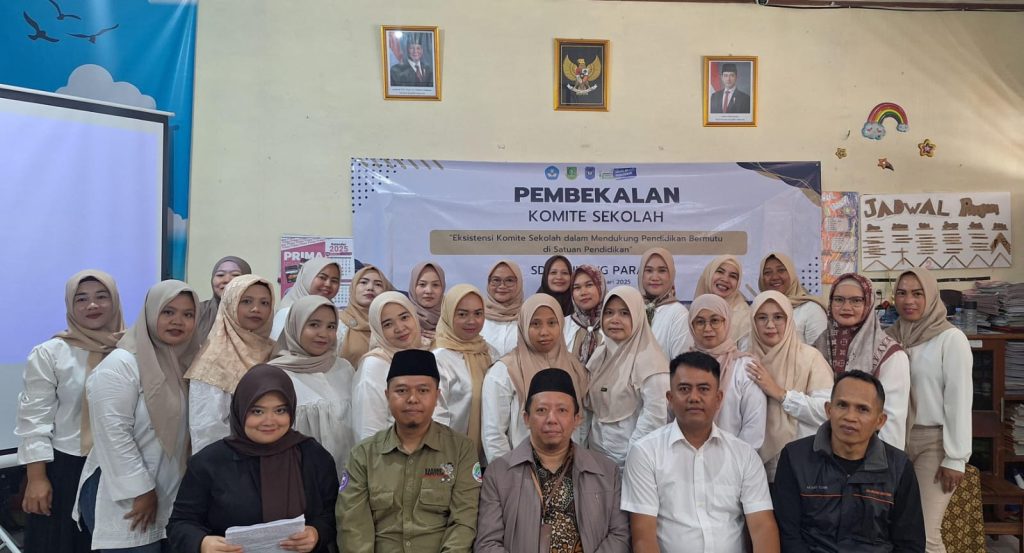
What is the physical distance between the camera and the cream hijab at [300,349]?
8.16 ft

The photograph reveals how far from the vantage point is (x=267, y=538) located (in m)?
2.07

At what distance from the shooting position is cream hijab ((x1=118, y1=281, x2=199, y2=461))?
240 centimetres

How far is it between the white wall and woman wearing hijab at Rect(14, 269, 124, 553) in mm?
1595

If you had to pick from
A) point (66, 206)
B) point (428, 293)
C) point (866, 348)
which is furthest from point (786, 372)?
point (66, 206)

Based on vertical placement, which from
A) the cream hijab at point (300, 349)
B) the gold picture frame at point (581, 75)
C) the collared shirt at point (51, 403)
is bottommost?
the collared shirt at point (51, 403)

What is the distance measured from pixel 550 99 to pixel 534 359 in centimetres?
229

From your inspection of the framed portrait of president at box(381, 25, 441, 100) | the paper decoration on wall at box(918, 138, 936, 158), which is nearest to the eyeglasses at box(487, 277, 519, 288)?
the framed portrait of president at box(381, 25, 441, 100)

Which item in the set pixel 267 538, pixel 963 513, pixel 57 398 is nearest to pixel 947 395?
pixel 963 513

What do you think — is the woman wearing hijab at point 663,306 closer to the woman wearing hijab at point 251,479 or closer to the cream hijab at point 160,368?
the woman wearing hijab at point 251,479

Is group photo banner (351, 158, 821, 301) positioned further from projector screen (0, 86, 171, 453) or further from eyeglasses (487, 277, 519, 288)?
projector screen (0, 86, 171, 453)

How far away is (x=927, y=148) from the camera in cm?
460

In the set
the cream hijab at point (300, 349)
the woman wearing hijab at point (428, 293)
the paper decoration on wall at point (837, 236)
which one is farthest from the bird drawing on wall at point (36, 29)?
the paper decoration on wall at point (837, 236)

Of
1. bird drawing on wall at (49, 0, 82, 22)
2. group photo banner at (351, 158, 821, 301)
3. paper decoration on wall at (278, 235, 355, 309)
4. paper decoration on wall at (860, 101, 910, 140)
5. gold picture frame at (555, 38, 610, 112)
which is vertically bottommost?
paper decoration on wall at (278, 235, 355, 309)

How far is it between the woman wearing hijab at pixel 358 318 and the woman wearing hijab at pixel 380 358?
0.42 meters
